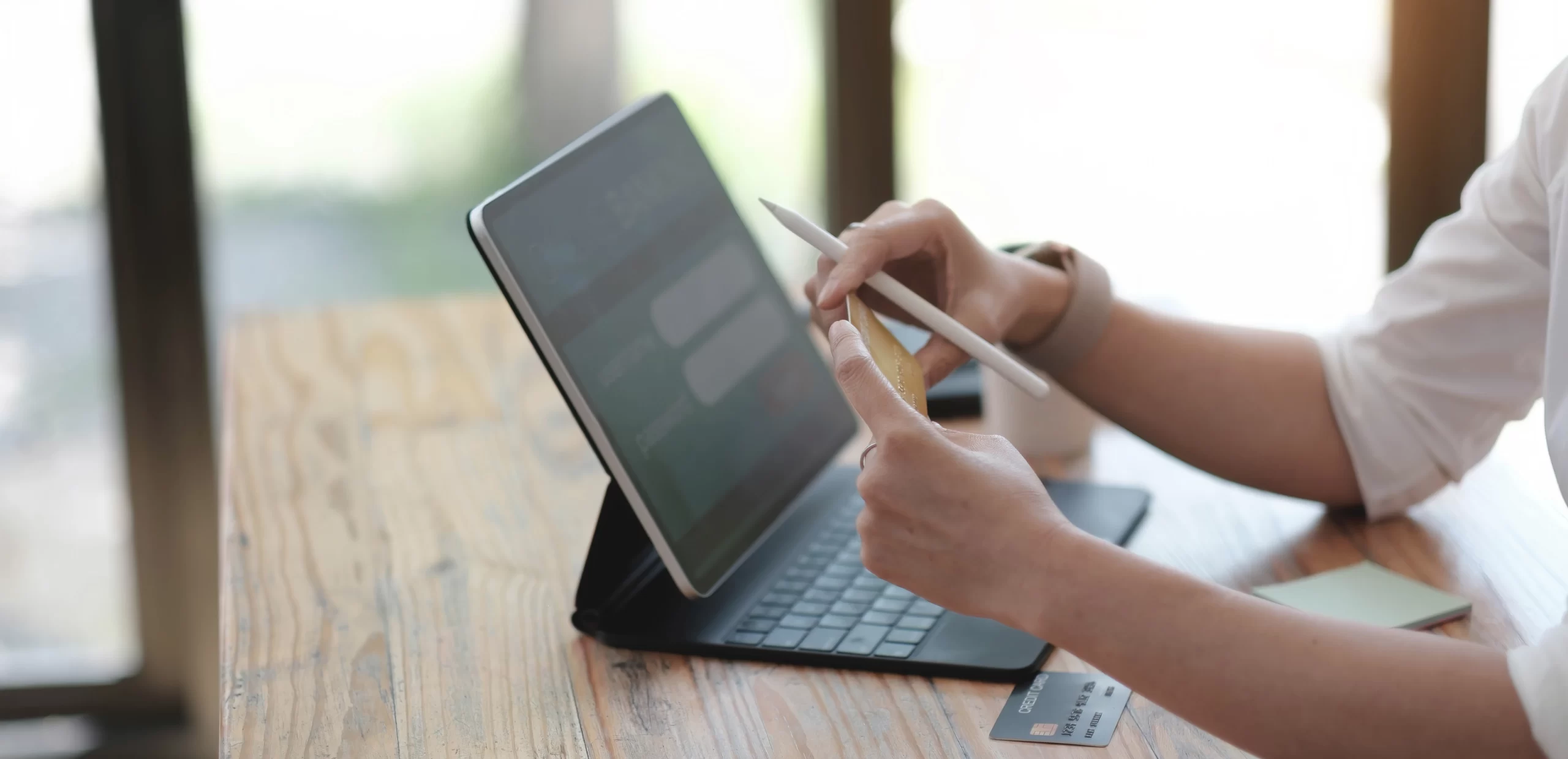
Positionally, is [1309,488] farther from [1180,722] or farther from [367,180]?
[367,180]

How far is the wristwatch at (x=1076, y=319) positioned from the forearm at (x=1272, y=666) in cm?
38

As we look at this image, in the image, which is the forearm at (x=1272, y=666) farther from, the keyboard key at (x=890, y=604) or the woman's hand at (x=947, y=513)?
the keyboard key at (x=890, y=604)

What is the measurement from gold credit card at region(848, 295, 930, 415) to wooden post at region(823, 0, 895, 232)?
151 cm

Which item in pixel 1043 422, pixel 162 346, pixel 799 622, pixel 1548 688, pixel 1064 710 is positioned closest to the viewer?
pixel 1548 688

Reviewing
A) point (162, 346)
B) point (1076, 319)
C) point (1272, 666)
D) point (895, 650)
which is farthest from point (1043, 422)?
point (162, 346)

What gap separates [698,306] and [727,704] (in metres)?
0.30

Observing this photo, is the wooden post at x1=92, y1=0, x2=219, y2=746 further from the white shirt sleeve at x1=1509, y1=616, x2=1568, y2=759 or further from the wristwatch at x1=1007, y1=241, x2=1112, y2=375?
the white shirt sleeve at x1=1509, y1=616, x2=1568, y2=759

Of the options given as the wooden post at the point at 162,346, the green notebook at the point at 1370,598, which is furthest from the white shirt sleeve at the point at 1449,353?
the wooden post at the point at 162,346

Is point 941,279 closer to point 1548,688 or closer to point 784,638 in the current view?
point 784,638

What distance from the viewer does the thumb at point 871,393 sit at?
2.13 ft

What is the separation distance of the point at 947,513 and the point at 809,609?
0.69 feet

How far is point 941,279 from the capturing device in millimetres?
945

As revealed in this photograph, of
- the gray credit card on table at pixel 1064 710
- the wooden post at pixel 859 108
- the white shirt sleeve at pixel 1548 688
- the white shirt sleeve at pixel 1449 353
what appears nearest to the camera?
the white shirt sleeve at pixel 1548 688

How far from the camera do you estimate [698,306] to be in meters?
0.93
